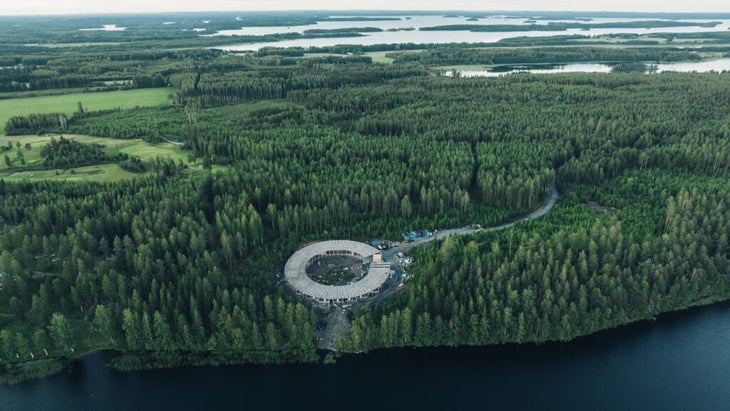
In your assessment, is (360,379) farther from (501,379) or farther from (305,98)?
(305,98)

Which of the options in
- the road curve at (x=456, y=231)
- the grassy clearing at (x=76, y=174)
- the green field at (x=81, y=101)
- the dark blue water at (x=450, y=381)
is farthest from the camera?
the green field at (x=81, y=101)

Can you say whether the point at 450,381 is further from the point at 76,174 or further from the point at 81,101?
the point at 81,101

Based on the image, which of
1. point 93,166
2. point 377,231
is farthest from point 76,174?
point 377,231

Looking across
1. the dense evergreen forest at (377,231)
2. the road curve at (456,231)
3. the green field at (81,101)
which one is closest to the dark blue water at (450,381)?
the dense evergreen forest at (377,231)

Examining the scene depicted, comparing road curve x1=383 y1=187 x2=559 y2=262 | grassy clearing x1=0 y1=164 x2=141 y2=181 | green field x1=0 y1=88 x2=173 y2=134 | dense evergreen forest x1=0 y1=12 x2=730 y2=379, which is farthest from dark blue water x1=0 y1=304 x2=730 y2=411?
green field x1=0 y1=88 x2=173 y2=134

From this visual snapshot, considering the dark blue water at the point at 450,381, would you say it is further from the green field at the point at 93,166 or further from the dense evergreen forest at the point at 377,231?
the green field at the point at 93,166

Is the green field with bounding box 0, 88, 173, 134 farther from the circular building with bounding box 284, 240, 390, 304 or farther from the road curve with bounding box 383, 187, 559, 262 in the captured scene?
the road curve with bounding box 383, 187, 559, 262
